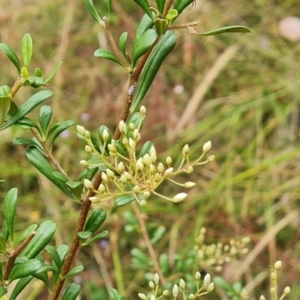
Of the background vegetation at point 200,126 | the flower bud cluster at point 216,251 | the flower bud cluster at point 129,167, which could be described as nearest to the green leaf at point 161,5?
the flower bud cluster at point 129,167

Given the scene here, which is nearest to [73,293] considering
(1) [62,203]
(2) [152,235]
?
(2) [152,235]

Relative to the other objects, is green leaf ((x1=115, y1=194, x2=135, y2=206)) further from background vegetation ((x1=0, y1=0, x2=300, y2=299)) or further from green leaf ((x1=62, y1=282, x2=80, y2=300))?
background vegetation ((x1=0, y1=0, x2=300, y2=299))

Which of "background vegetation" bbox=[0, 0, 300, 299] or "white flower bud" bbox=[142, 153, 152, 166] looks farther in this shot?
"background vegetation" bbox=[0, 0, 300, 299]

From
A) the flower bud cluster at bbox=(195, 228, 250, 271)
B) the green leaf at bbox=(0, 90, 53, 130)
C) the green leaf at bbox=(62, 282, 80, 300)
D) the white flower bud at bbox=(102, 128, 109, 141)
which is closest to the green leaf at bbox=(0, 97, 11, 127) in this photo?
the green leaf at bbox=(0, 90, 53, 130)

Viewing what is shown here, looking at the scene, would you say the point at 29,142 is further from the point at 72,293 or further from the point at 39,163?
the point at 72,293

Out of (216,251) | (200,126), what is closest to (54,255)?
(216,251)
